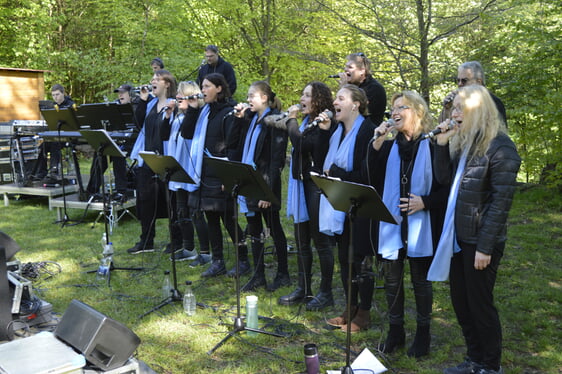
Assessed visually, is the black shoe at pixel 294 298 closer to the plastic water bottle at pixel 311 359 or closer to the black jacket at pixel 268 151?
the black jacket at pixel 268 151

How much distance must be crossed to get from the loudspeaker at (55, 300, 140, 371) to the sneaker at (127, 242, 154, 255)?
3460 millimetres

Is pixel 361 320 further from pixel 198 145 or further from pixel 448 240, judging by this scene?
pixel 198 145

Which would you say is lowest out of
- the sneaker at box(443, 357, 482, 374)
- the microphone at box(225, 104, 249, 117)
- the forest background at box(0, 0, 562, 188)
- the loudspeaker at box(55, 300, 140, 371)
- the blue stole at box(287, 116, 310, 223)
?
the sneaker at box(443, 357, 482, 374)

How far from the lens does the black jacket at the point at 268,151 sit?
16.6ft

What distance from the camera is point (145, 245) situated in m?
6.92

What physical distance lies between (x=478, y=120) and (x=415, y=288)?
4.40 feet

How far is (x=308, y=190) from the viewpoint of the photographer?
15.9 feet

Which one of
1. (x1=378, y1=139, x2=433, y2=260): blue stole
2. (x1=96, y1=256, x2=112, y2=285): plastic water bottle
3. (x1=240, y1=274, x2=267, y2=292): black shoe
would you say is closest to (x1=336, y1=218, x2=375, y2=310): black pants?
(x1=378, y1=139, x2=433, y2=260): blue stole

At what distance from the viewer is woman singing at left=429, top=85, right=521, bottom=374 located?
323cm

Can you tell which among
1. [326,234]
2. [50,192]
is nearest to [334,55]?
[50,192]

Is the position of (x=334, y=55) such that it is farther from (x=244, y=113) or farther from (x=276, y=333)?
(x=276, y=333)

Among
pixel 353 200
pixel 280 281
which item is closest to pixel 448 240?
pixel 353 200

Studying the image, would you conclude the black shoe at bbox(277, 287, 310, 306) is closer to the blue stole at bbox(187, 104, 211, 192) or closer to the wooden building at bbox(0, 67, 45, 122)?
the blue stole at bbox(187, 104, 211, 192)

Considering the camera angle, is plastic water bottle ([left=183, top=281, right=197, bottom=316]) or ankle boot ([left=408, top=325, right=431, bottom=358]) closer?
ankle boot ([left=408, top=325, right=431, bottom=358])
